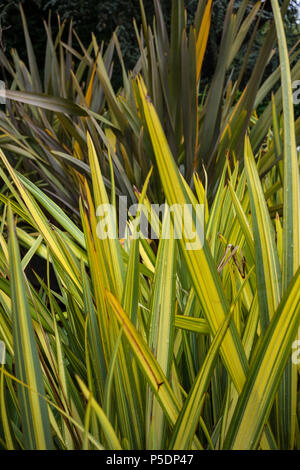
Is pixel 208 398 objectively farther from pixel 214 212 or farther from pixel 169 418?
pixel 214 212

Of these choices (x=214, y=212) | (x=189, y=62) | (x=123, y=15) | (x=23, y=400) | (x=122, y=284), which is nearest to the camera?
(x=23, y=400)

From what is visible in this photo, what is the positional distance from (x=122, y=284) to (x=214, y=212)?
0.92 feet

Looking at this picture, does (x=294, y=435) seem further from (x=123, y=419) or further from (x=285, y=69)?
(x=285, y=69)

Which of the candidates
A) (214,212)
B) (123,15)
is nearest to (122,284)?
(214,212)

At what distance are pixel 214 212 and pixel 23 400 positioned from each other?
447mm

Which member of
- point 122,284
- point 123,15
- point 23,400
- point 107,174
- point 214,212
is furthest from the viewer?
point 123,15

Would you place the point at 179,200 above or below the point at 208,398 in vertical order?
above

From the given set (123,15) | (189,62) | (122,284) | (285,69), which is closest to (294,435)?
(122,284)

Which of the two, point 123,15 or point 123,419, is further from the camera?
point 123,15

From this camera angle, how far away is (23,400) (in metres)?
0.40

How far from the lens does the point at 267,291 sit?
1.47 feet

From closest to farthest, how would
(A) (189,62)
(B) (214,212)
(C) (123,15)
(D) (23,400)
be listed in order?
(D) (23,400) < (B) (214,212) < (A) (189,62) < (C) (123,15)

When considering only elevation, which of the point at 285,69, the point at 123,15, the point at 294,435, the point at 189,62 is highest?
the point at 123,15

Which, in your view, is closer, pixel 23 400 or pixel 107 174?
pixel 23 400
